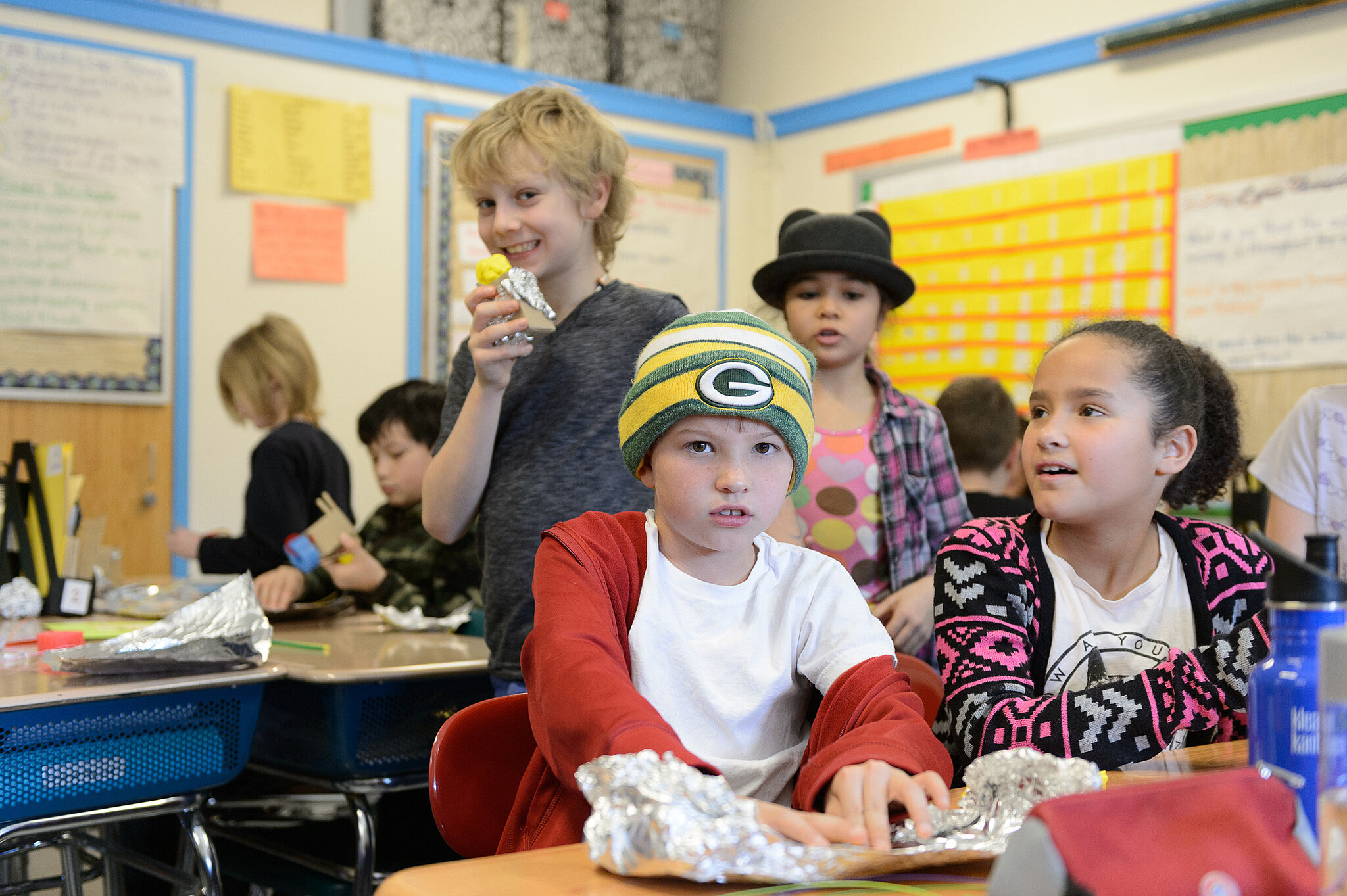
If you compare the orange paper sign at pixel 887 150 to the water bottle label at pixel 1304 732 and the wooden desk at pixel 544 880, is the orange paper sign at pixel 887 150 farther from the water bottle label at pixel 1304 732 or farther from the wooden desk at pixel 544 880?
the wooden desk at pixel 544 880

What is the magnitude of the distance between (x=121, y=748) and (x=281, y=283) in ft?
9.01

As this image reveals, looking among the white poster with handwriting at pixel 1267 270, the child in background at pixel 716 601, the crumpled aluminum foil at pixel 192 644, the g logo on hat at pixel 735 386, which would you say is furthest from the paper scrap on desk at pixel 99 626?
the white poster with handwriting at pixel 1267 270

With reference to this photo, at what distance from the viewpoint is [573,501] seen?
1640 mm

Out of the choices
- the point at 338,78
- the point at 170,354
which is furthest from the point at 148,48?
the point at 170,354

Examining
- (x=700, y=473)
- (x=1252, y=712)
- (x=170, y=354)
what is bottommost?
(x=1252, y=712)

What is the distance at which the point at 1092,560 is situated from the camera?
1.38 m

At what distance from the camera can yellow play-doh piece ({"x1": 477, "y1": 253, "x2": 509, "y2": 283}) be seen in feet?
5.19

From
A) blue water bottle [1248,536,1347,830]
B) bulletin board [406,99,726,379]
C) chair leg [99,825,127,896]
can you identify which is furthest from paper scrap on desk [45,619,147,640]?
bulletin board [406,99,726,379]

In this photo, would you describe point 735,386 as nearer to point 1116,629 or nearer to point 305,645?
point 1116,629

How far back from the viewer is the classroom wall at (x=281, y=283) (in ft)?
13.1

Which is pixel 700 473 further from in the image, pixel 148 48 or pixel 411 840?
pixel 148 48

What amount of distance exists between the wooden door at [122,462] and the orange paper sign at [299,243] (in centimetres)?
63

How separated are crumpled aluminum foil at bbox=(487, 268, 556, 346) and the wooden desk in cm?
85

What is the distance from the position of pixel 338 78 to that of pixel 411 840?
3030mm
